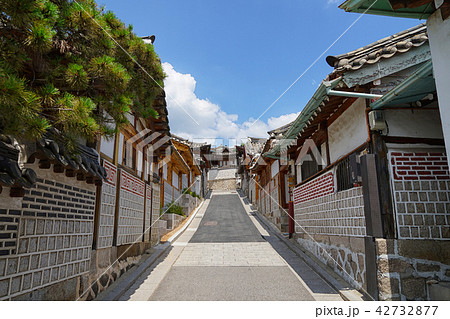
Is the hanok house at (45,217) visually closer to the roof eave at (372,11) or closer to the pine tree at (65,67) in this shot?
the pine tree at (65,67)

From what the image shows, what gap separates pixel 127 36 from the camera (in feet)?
15.6

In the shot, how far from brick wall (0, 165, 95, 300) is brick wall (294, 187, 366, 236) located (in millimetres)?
6062

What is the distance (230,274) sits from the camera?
8578mm

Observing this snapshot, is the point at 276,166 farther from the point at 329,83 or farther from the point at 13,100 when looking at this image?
the point at 13,100

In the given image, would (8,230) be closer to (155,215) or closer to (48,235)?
(48,235)

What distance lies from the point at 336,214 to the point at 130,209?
622 cm

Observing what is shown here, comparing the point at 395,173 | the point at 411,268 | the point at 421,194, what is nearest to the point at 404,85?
the point at 395,173

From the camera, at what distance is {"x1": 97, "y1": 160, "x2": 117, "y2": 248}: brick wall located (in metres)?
7.15

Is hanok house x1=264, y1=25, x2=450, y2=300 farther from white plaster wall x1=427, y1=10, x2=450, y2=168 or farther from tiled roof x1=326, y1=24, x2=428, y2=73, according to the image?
Result: white plaster wall x1=427, y1=10, x2=450, y2=168

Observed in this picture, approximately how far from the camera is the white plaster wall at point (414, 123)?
242 inches

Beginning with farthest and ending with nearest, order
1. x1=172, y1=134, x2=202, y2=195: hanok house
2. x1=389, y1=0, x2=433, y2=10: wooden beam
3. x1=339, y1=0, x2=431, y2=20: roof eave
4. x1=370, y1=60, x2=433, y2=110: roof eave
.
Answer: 1. x1=172, y1=134, x2=202, y2=195: hanok house
2. x1=370, y1=60, x2=433, y2=110: roof eave
3. x1=339, y1=0, x2=431, y2=20: roof eave
4. x1=389, y1=0, x2=433, y2=10: wooden beam

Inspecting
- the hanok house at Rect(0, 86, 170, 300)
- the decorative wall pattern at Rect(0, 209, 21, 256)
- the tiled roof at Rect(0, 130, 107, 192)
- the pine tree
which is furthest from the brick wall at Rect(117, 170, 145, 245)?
the pine tree

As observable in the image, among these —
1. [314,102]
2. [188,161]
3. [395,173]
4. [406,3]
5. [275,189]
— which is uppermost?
[188,161]

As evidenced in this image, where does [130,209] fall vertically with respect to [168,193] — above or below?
below
